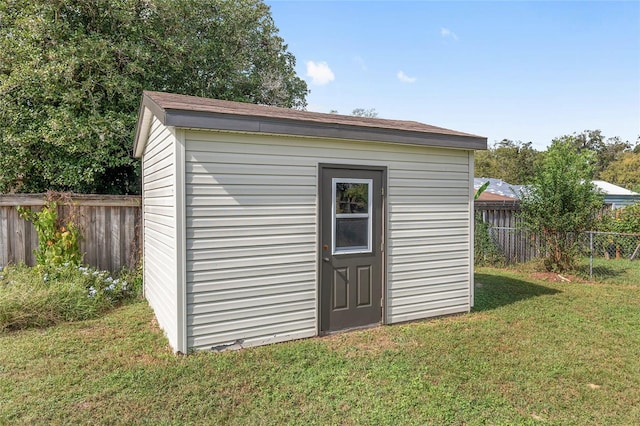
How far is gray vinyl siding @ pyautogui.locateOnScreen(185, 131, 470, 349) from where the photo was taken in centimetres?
380

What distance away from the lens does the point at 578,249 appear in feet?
26.1

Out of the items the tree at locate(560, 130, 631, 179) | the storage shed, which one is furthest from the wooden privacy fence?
the tree at locate(560, 130, 631, 179)

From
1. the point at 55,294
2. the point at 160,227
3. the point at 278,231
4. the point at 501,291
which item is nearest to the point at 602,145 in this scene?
the point at 501,291

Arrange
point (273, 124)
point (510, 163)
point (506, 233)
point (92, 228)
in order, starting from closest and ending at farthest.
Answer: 1. point (273, 124)
2. point (92, 228)
3. point (506, 233)
4. point (510, 163)

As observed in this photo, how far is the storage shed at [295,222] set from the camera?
12.3 feet

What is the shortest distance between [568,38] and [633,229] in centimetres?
581

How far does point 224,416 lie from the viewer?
2.73m

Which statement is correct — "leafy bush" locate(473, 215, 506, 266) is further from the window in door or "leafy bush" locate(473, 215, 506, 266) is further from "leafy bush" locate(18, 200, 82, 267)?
"leafy bush" locate(18, 200, 82, 267)

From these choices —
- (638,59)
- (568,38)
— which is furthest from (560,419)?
(638,59)

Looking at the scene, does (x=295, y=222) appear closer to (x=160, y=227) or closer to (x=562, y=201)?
(x=160, y=227)

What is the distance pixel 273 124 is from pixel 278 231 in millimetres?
1204

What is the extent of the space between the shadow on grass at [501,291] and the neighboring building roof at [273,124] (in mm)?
2540

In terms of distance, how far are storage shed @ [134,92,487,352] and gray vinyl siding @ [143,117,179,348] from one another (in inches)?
0.9

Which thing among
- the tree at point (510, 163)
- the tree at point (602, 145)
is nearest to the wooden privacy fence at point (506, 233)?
the tree at point (510, 163)
